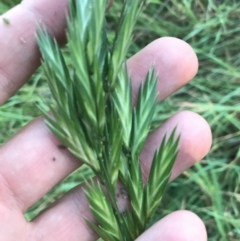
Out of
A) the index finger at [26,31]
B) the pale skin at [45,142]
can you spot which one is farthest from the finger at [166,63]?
the index finger at [26,31]

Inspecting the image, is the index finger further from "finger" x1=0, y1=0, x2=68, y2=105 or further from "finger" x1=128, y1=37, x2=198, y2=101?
"finger" x1=128, y1=37, x2=198, y2=101

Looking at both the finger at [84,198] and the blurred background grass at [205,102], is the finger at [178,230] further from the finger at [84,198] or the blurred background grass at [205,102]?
the blurred background grass at [205,102]

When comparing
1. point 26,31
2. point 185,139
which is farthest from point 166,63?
point 26,31

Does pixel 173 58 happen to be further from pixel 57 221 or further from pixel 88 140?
pixel 57 221

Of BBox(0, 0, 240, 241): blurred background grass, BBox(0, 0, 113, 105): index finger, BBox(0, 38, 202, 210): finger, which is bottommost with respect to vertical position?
BBox(0, 0, 240, 241): blurred background grass

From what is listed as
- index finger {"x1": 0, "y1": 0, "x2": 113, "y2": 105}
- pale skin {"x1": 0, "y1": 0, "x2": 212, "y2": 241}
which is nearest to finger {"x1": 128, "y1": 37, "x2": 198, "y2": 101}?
pale skin {"x1": 0, "y1": 0, "x2": 212, "y2": 241}
